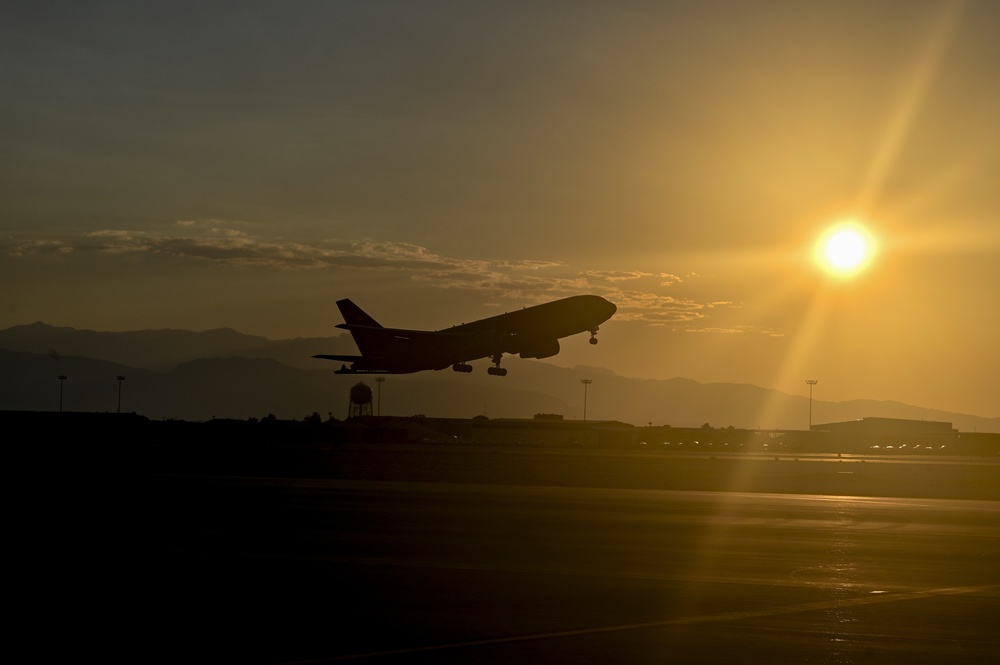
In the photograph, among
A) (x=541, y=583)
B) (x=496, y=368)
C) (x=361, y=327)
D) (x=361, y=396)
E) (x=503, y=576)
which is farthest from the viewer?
(x=361, y=396)

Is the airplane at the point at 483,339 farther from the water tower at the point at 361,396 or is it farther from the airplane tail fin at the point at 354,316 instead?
the water tower at the point at 361,396

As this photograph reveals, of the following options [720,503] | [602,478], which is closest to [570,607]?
[720,503]

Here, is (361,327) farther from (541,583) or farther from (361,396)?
(361,396)

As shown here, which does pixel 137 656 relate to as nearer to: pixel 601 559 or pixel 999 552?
pixel 601 559

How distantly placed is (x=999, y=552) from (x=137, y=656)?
943 inches

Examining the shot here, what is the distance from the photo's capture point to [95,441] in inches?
3974

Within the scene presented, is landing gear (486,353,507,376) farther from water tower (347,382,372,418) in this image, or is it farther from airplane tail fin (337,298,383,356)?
water tower (347,382,372,418)

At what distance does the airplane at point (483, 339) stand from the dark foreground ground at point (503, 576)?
2751 cm

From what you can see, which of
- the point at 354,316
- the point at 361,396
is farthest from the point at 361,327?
the point at 361,396

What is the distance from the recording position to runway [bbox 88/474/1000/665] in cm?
1588

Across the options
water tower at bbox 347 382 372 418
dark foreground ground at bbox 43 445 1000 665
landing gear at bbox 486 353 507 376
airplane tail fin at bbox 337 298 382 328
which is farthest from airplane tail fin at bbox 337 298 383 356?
water tower at bbox 347 382 372 418

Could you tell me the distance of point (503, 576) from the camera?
22219mm

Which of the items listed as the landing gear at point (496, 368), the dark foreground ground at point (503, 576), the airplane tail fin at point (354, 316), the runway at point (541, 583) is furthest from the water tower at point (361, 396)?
the runway at point (541, 583)

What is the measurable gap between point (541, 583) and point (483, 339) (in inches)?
2196
